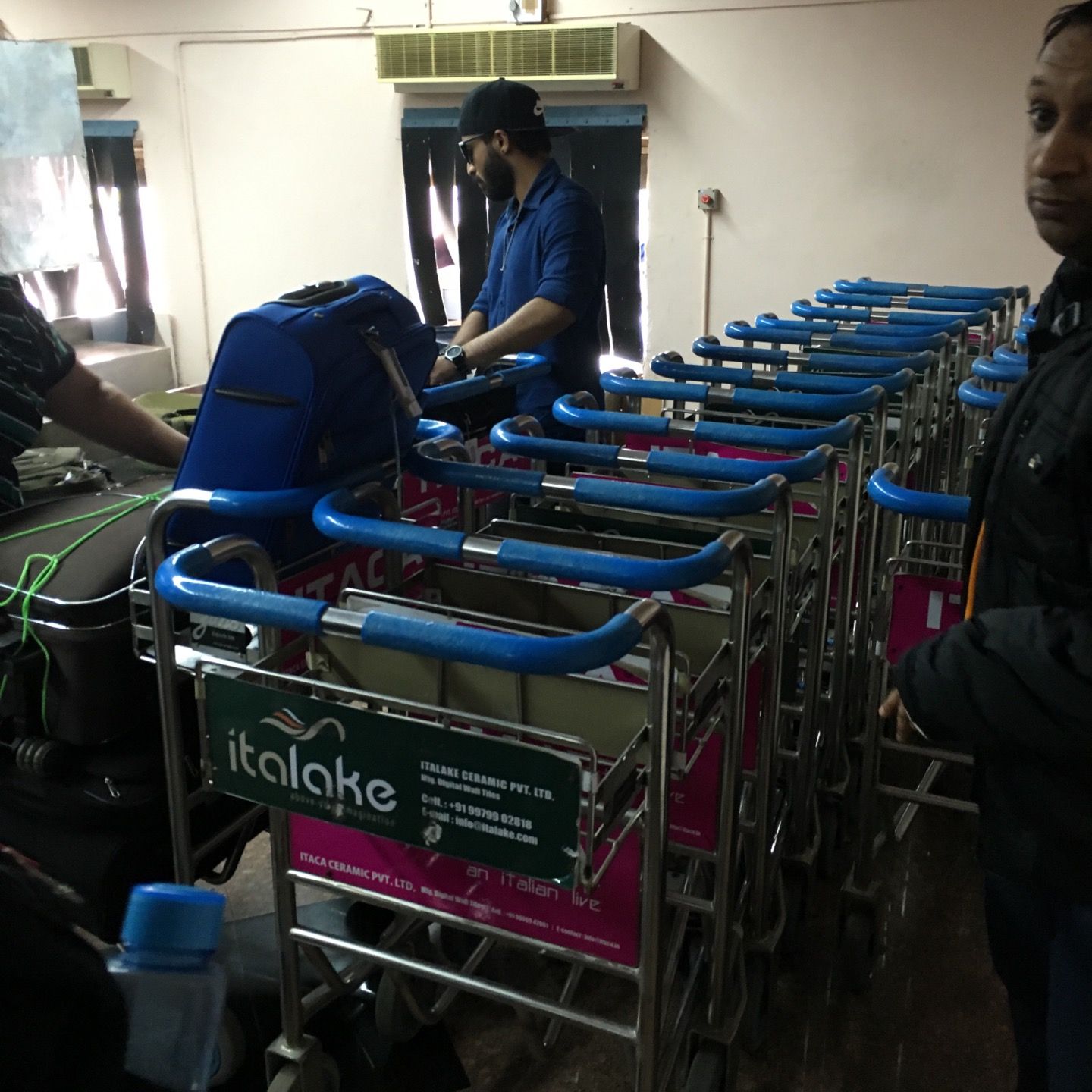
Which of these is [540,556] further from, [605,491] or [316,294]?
[316,294]

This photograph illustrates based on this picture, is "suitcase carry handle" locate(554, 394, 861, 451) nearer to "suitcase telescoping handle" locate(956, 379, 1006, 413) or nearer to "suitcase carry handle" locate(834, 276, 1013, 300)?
"suitcase telescoping handle" locate(956, 379, 1006, 413)

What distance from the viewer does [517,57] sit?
193 inches

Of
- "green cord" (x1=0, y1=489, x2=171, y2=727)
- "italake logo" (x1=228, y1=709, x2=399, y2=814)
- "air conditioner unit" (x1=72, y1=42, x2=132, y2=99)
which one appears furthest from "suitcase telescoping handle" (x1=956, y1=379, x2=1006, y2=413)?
"air conditioner unit" (x1=72, y1=42, x2=132, y2=99)

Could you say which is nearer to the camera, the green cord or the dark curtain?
the green cord

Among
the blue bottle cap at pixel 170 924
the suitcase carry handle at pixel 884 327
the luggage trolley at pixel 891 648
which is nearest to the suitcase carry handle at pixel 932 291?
the suitcase carry handle at pixel 884 327

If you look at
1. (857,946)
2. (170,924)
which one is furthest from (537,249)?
(170,924)

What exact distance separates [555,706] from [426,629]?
0.24 metres

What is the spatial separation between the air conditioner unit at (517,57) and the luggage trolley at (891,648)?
3374 millimetres

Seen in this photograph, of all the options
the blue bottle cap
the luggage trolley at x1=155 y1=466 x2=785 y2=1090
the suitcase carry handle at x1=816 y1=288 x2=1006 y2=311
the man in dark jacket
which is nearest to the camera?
the blue bottle cap

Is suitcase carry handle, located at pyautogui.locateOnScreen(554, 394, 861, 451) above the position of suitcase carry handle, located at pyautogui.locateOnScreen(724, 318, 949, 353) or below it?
below

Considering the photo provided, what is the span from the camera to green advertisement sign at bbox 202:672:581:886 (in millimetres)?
1071

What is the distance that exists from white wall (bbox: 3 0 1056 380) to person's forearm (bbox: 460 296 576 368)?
2736mm

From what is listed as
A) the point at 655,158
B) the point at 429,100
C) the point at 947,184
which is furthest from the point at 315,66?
the point at 947,184

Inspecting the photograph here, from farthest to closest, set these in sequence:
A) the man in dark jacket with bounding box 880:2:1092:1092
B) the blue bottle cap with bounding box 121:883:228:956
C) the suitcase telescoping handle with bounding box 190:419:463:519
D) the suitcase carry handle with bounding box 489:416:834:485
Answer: the suitcase carry handle with bounding box 489:416:834:485 → the suitcase telescoping handle with bounding box 190:419:463:519 → the man in dark jacket with bounding box 880:2:1092:1092 → the blue bottle cap with bounding box 121:883:228:956
